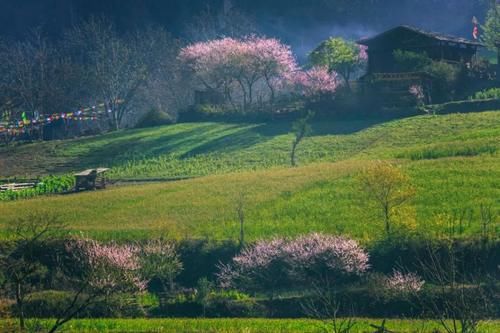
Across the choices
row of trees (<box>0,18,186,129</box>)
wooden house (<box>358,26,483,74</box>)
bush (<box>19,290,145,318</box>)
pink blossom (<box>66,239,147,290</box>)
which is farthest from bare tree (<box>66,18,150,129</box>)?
bush (<box>19,290,145,318</box>)

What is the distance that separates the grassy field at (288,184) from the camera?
38656 mm

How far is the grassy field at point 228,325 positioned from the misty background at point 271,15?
121 metres

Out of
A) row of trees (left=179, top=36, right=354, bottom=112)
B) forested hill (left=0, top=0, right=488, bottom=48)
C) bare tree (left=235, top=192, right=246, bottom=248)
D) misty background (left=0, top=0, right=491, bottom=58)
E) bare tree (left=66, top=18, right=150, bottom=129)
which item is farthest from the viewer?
forested hill (left=0, top=0, right=488, bottom=48)

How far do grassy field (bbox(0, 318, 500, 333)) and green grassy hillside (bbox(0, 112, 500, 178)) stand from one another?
81.3ft

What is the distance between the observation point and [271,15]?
15800 cm

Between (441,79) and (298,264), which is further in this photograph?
(441,79)

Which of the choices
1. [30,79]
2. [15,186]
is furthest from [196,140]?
[30,79]

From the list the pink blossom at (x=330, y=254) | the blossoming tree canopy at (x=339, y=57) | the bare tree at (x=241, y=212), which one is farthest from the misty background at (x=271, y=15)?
the pink blossom at (x=330, y=254)

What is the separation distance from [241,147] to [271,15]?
93.3 meters

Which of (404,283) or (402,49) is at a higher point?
(402,49)

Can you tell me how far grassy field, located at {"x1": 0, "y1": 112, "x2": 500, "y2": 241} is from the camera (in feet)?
127

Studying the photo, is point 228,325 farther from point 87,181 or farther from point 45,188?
point 45,188

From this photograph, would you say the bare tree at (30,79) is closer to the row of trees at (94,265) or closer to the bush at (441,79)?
the bush at (441,79)

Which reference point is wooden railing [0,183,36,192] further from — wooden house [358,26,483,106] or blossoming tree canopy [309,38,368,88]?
blossoming tree canopy [309,38,368,88]
